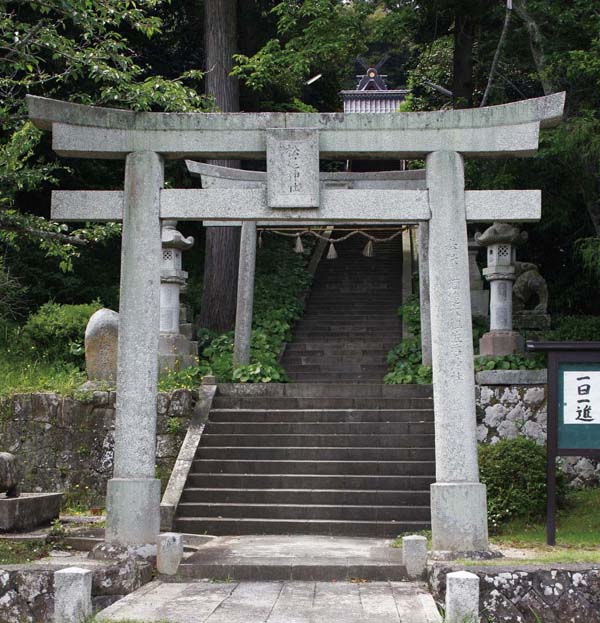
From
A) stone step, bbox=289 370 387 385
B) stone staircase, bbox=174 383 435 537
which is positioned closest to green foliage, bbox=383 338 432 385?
stone step, bbox=289 370 387 385

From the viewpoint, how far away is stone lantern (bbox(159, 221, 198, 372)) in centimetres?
1582

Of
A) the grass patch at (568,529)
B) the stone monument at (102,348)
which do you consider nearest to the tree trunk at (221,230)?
the stone monument at (102,348)

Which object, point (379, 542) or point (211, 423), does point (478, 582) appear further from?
point (211, 423)

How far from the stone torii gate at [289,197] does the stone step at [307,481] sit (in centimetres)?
309

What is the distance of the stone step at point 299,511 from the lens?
39.0ft

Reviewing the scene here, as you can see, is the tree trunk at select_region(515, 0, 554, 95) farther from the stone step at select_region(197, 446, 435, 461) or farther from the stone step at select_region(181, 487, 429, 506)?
the stone step at select_region(181, 487, 429, 506)

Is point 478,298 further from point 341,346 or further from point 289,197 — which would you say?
point 289,197

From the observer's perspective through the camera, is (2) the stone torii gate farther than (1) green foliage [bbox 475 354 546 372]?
No

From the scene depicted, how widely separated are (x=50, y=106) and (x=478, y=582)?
6.27m

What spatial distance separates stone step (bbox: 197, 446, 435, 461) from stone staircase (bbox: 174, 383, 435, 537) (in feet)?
0.05

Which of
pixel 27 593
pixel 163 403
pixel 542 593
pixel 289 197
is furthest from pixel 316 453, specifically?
pixel 27 593

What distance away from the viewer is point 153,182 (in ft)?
32.3

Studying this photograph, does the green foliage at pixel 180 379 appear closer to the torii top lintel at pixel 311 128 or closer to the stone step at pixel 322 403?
the stone step at pixel 322 403

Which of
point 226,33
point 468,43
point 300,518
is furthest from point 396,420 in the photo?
point 468,43
